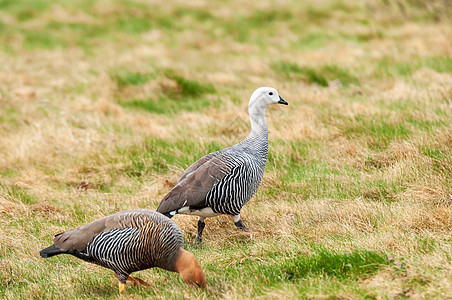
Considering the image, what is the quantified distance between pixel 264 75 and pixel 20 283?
9.86 metres

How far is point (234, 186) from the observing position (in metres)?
5.80

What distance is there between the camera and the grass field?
4.71 meters

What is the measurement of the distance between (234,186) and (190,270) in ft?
4.82

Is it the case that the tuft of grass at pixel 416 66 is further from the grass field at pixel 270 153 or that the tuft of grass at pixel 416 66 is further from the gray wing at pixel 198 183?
the gray wing at pixel 198 183

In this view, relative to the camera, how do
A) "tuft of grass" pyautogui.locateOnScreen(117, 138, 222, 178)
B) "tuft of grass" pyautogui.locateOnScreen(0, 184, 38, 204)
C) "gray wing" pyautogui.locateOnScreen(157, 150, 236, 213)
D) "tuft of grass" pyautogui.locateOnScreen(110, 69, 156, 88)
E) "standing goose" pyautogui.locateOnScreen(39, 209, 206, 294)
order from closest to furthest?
1. "standing goose" pyautogui.locateOnScreen(39, 209, 206, 294)
2. "gray wing" pyautogui.locateOnScreen(157, 150, 236, 213)
3. "tuft of grass" pyautogui.locateOnScreen(0, 184, 38, 204)
4. "tuft of grass" pyautogui.locateOnScreen(117, 138, 222, 178)
5. "tuft of grass" pyautogui.locateOnScreen(110, 69, 156, 88)

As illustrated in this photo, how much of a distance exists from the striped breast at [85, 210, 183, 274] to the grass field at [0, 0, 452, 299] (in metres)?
0.27

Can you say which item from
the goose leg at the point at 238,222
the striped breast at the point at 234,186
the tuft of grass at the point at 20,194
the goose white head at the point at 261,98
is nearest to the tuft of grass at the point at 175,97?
the tuft of grass at the point at 20,194

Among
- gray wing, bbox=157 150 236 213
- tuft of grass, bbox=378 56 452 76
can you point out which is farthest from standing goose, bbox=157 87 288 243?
tuft of grass, bbox=378 56 452 76

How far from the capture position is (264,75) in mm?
14016

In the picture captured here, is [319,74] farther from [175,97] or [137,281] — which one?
[137,281]

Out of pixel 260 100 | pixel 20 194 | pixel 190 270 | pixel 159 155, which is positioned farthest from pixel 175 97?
pixel 190 270

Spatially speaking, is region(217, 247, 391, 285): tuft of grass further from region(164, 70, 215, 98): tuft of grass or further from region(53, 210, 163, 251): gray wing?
region(164, 70, 215, 98): tuft of grass

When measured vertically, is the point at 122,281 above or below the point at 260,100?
below

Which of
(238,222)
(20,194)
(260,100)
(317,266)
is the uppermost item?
(260,100)
